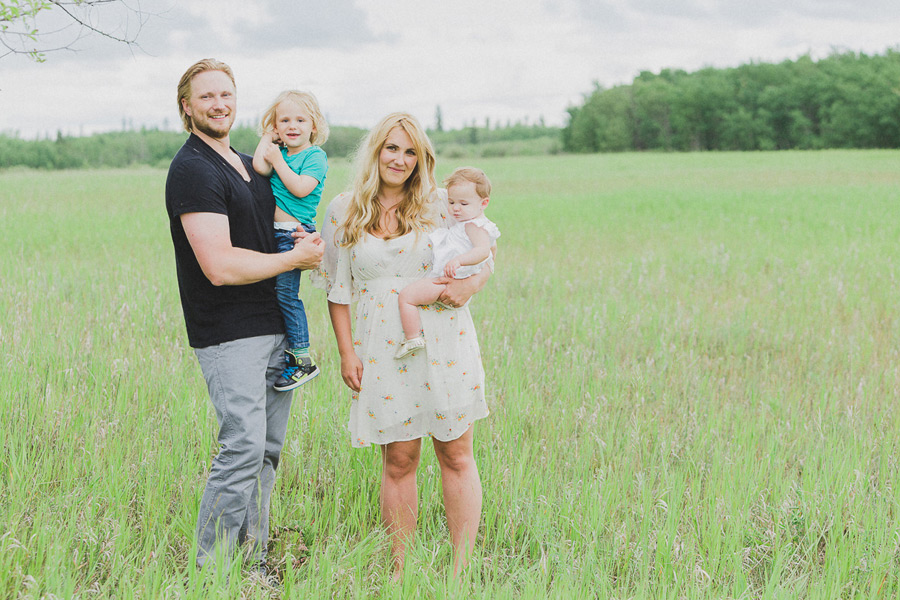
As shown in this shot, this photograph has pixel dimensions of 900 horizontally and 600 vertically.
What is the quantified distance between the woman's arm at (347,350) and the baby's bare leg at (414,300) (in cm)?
30

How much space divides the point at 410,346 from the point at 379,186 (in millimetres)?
748

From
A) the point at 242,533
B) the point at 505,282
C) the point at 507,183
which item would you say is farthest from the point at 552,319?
the point at 507,183

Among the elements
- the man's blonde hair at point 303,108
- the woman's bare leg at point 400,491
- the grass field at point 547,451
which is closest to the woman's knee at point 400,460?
the woman's bare leg at point 400,491

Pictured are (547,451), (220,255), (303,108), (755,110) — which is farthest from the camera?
(755,110)

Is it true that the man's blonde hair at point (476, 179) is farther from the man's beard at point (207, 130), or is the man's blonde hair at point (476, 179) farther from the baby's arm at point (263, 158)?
the man's beard at point (207, 130)

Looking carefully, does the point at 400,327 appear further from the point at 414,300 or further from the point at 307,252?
the point at 307,252

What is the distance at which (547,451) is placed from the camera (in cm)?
407

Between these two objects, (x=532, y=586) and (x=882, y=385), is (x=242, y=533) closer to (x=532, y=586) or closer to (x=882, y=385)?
(x=532, y=586)

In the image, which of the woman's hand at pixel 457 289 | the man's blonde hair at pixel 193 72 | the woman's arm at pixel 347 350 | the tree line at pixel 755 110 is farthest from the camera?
the tree line at pixel 755 110

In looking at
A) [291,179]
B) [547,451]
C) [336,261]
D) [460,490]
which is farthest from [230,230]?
[547,451]

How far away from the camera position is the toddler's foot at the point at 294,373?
9.68 ft

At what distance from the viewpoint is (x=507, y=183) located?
29578 millimetres

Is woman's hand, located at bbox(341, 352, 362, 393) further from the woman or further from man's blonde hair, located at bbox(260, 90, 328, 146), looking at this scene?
man's blonde hair, located at bbox(260, 90, 328, 146)

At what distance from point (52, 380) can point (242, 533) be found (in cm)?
225
